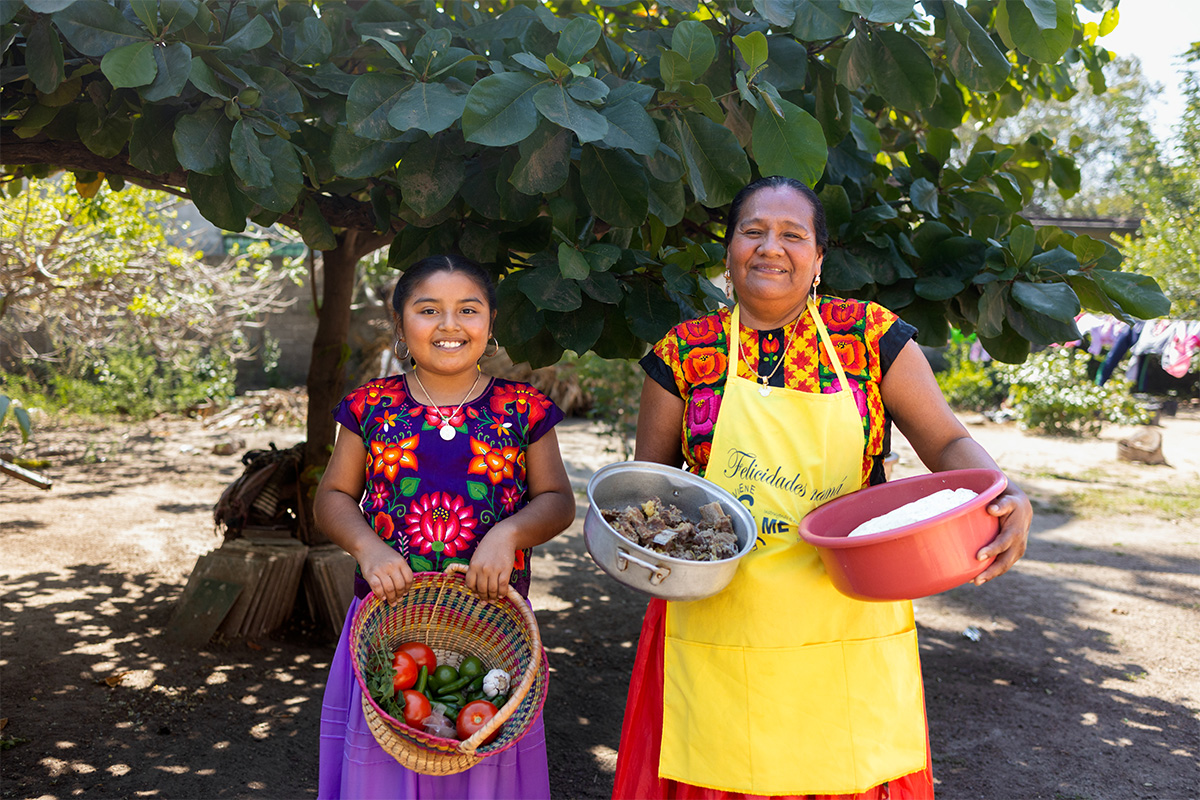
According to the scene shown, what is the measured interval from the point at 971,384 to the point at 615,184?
39.4 ft

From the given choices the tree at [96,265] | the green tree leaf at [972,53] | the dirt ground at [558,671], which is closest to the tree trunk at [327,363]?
the dirt ground at [558,671]

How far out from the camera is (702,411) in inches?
69.4

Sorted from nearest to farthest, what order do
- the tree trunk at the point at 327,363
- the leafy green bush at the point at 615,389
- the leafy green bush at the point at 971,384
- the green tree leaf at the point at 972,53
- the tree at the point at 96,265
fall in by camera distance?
1. the green tree leaf at the point at 972,53
2. the tree trunk at the point at 327,363
3. the tree at the point at 96,265
4. the leafy green bush at the point at 615,389
5. the leafy green bush at the point at 971,384

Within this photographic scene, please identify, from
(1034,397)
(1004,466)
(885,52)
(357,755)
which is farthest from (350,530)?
(1034,397)

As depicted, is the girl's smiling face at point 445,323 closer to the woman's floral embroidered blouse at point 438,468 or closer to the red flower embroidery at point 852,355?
the woman's floral embroidered blouse at point 438,468

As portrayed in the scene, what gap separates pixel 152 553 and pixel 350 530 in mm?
3789

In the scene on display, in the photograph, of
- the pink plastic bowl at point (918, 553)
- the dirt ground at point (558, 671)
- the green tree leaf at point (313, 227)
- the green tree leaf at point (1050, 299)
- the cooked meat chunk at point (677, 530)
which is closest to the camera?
the pink plastic bowl at point (918, 553)

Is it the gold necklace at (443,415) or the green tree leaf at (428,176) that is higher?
the green tree leaf at (428,176)

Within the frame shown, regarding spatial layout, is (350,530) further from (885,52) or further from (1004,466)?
(1004,466)

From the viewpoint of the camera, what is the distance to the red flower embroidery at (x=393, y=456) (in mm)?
1772

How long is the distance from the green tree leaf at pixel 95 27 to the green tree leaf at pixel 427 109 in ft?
1.81

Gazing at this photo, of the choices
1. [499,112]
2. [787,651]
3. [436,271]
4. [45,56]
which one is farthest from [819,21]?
[45,56]

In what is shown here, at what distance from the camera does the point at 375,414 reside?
1812 millimetres

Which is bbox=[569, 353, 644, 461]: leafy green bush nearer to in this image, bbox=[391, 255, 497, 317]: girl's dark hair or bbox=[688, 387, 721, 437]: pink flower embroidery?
bbox=[391, 255, 497, 317]: girl's dark hair
